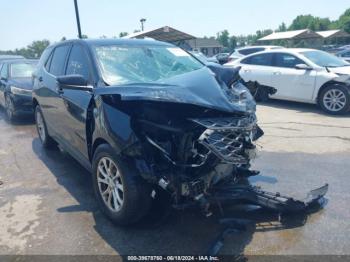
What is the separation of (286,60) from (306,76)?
981 millimetres

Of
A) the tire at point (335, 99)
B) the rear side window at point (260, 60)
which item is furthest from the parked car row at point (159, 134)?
the rear side window at point (260, 60)

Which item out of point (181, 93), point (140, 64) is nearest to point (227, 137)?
point (181, 93)

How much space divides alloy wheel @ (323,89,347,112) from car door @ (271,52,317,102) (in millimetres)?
428

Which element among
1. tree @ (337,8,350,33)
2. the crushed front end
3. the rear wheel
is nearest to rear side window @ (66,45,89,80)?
the crushed front end

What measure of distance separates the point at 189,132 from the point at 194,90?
0.43 metres

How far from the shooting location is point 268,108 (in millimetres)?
9305

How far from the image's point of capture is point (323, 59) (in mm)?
9125

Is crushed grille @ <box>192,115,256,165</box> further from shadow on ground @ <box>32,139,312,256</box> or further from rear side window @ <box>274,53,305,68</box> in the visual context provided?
rear side window @ <box>274,53,305,68</box>

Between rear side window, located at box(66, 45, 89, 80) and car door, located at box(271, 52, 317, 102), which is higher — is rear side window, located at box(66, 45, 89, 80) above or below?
above

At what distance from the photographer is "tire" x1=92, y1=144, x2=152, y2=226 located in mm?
3115

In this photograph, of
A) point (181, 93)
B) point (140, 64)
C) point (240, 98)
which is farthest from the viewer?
point (140, 64)

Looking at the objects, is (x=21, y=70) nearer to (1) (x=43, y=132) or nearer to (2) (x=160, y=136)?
(1) (x=43, y=132)

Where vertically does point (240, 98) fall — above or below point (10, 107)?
above

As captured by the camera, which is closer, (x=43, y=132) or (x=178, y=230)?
(x=178, y=230)
